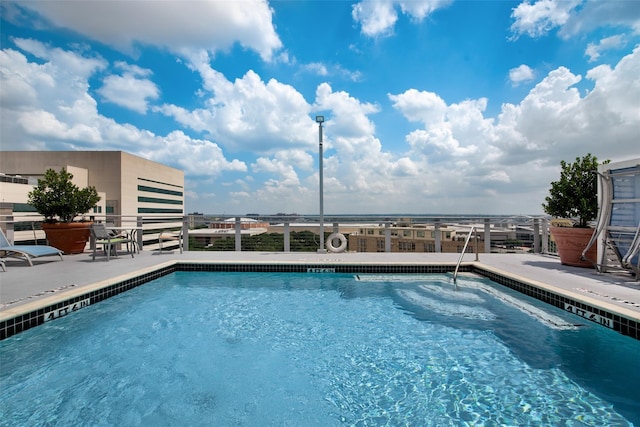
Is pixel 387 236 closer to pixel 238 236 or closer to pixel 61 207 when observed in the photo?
pixel 238 236

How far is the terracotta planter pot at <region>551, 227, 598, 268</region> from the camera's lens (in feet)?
15.8

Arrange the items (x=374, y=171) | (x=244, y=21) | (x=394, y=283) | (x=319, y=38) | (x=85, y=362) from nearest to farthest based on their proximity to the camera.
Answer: (x=85, y=362) → (x=394, y=283) → (x=244, y=21) → (x=319, y=38) → (x=374, y=171)

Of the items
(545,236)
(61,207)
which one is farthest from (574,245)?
(61,207)

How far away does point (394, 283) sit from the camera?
489 cm

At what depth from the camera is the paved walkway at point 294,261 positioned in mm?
3221

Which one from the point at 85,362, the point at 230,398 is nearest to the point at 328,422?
the point at 230,398

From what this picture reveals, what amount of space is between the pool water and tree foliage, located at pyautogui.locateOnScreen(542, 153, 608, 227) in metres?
2.17

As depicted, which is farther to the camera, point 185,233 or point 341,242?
point 185,233

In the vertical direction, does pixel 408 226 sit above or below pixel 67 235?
above

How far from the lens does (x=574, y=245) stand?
4984mm

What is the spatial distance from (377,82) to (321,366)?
355 inches

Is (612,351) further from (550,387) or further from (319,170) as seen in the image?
(319,170)

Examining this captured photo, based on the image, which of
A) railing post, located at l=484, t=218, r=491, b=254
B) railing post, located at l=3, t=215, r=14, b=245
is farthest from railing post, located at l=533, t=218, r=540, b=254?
railing post, located at l=3, t=215, r=14, b=245

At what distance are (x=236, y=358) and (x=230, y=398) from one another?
0.55m
